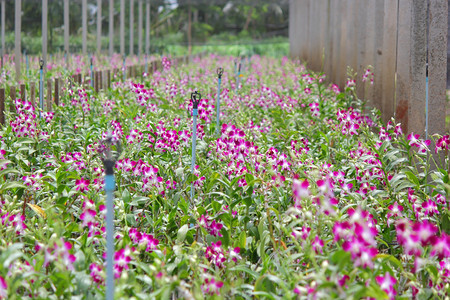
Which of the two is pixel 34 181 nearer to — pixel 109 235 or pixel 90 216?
pixel 90 216

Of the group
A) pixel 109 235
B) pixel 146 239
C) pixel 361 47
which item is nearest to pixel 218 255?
pixel 146 239

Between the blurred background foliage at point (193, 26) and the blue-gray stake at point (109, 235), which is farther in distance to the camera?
the blurred background foliage at point (193, 26)

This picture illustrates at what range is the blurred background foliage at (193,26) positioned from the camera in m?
23.9

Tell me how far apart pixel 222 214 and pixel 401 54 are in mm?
2120

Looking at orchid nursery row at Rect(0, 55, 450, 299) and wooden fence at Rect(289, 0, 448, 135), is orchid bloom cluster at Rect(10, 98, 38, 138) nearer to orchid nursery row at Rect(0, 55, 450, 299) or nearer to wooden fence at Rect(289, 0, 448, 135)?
orchid nursery row at Rect(0, 55, 450, 299)

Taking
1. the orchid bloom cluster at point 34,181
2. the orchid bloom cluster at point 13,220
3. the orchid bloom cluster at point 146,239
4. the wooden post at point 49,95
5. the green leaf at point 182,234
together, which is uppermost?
the wooden post at point 49,95

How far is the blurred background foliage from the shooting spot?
78.5 ft

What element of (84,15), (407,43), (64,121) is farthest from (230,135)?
(84,15)

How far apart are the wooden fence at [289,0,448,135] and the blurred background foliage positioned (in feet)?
52.0

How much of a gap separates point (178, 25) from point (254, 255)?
33838mm

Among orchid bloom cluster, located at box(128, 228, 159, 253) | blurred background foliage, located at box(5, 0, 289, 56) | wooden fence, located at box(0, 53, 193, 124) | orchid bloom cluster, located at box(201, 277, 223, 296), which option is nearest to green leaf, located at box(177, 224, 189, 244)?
orchid bloom cluster, located at box(128, 228, 159, 253)

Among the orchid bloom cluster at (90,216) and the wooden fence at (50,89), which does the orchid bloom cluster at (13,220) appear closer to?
the orchid bloom cluster at (90,216)

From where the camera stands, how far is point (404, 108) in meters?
4.19

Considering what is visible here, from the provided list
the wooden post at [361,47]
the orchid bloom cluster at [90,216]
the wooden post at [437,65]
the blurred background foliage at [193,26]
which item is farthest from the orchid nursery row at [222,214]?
the blurred background foliage at [193,26]
